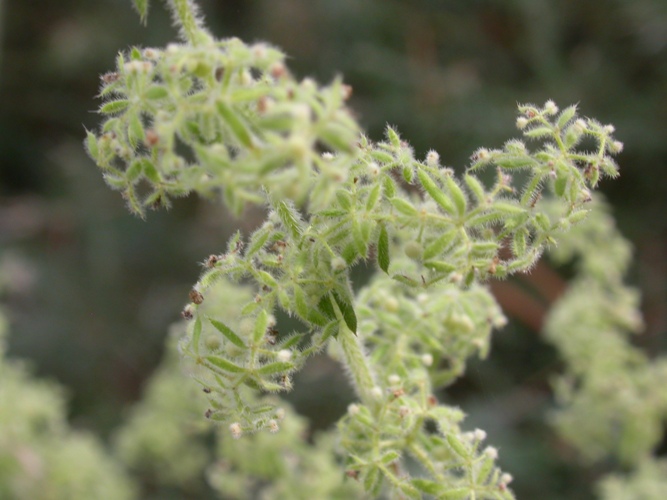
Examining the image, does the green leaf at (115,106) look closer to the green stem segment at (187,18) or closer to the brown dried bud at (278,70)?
the green stem segment at (187,18)

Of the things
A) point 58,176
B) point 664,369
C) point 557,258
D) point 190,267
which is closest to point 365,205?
point 557,258

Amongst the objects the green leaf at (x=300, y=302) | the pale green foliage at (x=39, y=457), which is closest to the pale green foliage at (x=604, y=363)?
the green leaf at (x=300, y=302)

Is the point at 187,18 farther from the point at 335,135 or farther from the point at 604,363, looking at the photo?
the point at 604,363

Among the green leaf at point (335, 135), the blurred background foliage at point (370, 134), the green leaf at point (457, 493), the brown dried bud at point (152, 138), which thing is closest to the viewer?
the green leaf at point (335, 135)

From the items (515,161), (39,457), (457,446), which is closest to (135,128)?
(515,161)

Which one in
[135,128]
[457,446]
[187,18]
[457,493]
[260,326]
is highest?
[187,18]

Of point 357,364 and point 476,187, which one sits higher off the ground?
point 476,187

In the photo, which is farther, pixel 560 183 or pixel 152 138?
pixel 560 183

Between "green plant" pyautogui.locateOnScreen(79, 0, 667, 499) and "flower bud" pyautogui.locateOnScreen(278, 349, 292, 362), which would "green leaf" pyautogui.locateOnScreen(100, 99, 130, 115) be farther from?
"flower bud" pyautogui.locateOnScreen(278, 349, 292, 362)
